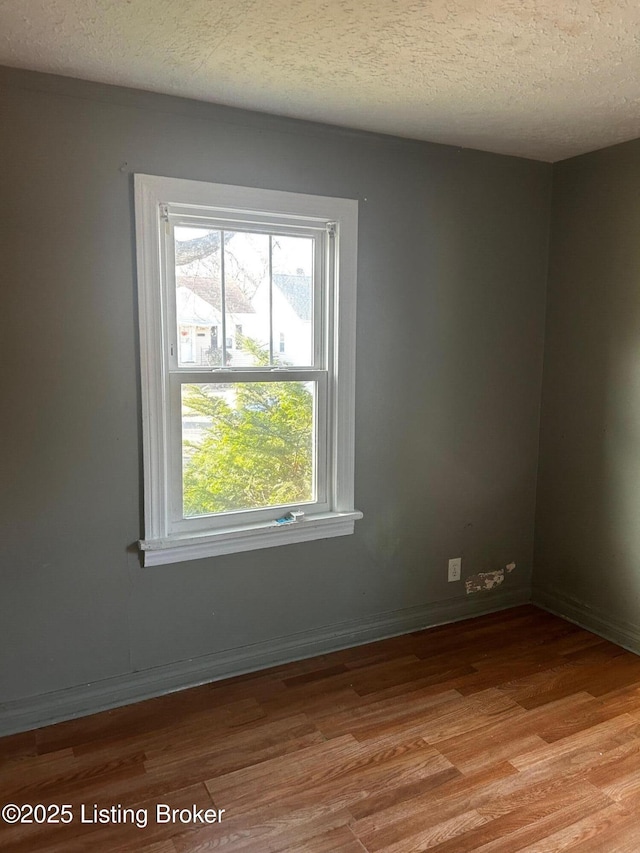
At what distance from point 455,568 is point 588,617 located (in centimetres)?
72

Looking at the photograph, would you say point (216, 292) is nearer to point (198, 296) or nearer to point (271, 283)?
point (198, 296)

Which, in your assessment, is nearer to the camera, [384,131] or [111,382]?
[111,382]

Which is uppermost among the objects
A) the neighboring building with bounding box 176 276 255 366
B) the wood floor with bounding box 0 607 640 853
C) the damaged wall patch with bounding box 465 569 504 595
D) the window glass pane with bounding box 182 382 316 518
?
the neighboring building with bounding box 176 276 255 366

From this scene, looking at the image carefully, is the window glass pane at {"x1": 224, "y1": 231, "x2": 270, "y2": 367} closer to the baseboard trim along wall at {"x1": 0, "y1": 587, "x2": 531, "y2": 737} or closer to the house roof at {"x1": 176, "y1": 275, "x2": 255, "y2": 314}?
the house roof at {"x1": 176, "y1": 275, "x2": 255, "y2": 314}

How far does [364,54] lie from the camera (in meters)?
2.04

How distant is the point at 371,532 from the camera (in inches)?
123

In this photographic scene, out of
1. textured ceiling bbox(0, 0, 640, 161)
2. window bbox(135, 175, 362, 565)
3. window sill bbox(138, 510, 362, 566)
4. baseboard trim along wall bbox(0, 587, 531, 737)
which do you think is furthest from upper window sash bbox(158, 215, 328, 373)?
baseboard trim along wall bbox(0, 587, 531, 737)

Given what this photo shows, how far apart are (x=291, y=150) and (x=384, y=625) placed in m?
2.27

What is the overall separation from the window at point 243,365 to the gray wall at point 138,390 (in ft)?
0.26

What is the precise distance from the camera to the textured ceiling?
1.78m

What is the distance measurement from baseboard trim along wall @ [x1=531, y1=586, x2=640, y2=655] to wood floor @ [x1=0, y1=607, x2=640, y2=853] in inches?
5.9

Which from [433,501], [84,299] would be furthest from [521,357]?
[84,299]

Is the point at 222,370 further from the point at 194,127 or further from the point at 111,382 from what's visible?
the point at 194,127

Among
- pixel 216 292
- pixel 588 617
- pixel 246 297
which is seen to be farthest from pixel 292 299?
pixel 588 617
